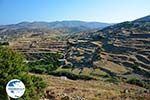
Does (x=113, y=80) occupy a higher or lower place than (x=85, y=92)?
lower

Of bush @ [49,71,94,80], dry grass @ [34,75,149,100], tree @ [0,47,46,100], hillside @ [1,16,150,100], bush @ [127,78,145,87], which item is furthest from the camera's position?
bush @ [49,71,94,80]

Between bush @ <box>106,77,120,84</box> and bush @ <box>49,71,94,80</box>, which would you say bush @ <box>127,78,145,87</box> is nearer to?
bush @ <box>106,77,120,84</box>

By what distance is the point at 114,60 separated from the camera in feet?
261

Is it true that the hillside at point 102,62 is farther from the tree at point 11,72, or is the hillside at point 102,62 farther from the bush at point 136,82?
the tree at point 11,72

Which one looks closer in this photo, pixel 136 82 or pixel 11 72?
pixel 11 72

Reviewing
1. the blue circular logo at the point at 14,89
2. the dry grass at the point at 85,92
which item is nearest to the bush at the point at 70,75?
the dry grass at the point at 85,92

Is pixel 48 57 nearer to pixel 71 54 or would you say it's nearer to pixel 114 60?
pixel 71 54

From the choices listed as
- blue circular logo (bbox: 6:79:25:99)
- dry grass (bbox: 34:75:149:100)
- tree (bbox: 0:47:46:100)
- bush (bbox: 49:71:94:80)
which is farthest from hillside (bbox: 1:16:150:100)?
blue circular logo (bbox: 6:79:25:99)

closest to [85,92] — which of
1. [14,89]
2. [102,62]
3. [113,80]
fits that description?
[113,80]

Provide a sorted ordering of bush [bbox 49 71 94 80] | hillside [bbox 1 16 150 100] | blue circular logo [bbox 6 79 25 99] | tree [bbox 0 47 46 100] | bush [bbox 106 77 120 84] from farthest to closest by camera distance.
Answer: bush [bbox 49 71 94 80] < bush [bbox 106 77 120 84] < hillside [bbox 1 16 150 100] < tree [bbox 0 47 46 100] < blue circular logo [bbox 6 79 25 99]

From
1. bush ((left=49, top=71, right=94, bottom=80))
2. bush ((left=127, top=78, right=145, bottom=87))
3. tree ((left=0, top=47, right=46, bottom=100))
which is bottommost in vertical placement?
bush ((left=127, top=78, right=145, bottom=87))

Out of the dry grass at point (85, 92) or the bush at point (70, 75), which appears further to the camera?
the bush at point (70, 75)

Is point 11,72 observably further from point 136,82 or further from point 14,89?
point 136,82

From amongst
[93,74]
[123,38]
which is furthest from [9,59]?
[123,38]
